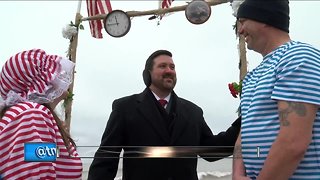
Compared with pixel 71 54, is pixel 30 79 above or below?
below

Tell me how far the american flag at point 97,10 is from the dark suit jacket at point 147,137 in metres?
3.94

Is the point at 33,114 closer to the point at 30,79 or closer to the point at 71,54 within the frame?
the point at 30,79

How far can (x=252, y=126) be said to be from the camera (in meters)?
1.64

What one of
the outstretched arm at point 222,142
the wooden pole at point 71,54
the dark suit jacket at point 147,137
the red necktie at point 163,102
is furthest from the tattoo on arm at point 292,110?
the wooden pole at point 71,54

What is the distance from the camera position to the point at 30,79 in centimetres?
184

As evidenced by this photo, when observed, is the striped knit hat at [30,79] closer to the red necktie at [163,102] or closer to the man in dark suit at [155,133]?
the man in dark suit at [155,133]

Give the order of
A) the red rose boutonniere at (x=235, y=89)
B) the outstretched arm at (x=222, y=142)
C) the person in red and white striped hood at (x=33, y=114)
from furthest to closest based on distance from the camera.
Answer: the red rose boutonniere at (x=235, y=89)
the outstretched arm at (x=222, y=142)
the person in red and white striped hood at (x=33, y=114)

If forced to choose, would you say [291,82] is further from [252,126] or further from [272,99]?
[252,126]

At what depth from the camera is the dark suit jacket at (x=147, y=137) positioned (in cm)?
288

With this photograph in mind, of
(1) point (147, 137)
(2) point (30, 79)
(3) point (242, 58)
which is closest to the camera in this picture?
(2) point (30, 79)

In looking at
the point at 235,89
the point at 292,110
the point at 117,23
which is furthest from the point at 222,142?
the point at 117,23

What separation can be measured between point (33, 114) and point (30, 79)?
0.69 feet

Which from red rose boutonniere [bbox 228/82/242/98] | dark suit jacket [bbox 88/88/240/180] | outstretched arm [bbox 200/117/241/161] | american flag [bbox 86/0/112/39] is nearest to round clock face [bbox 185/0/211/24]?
red rose boutonniere [bbox 228/82/242/98]

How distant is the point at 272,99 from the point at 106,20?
5237 millimetres
